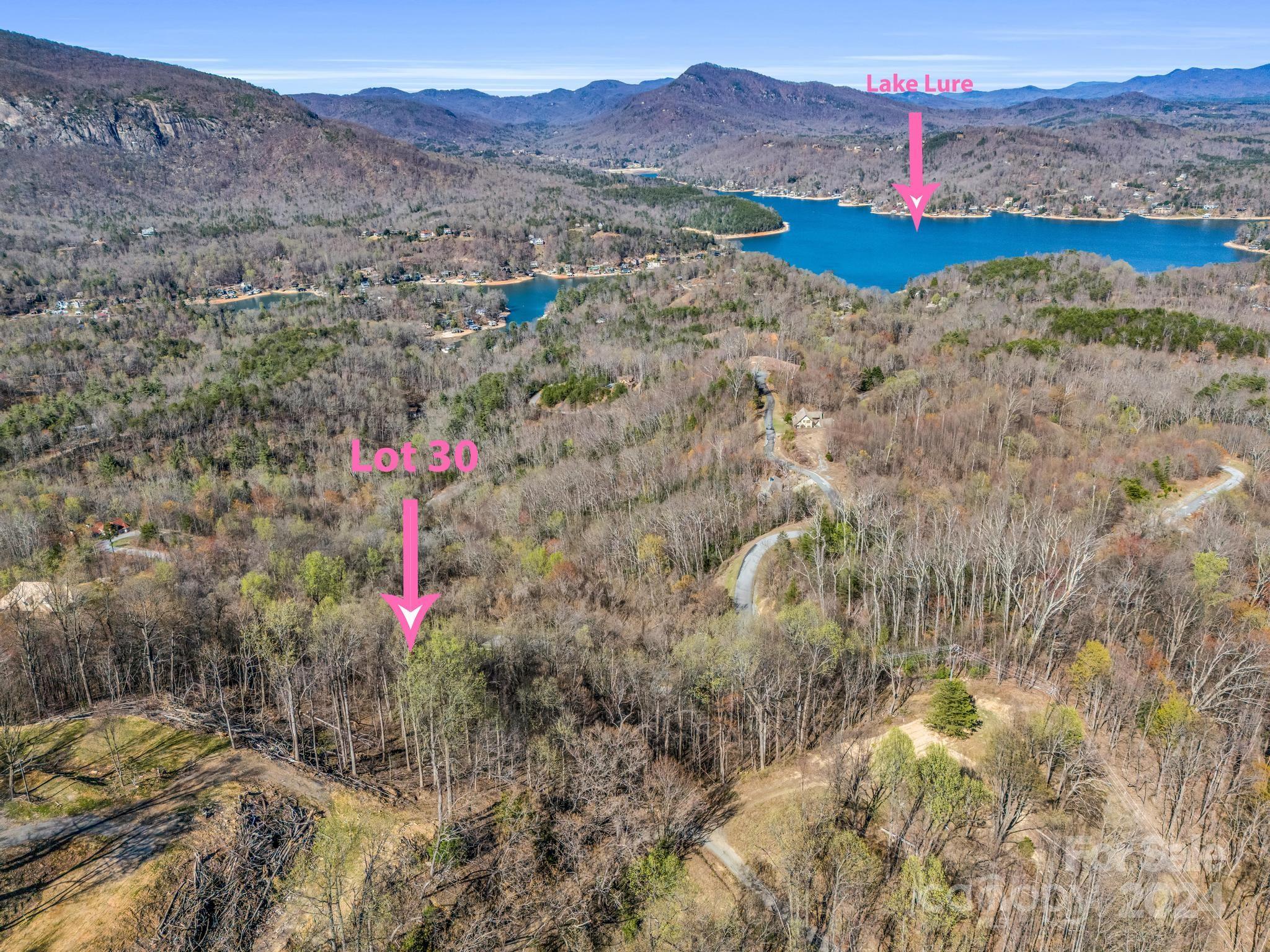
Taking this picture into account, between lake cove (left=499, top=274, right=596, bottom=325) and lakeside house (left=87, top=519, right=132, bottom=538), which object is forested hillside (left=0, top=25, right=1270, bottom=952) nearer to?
lakeside house (left=87, top=519, right=132, bottom=538)

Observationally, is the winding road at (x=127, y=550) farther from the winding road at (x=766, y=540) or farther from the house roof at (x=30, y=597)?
the winding road at (x=766, y=540)

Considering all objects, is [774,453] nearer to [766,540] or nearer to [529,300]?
[766,540]

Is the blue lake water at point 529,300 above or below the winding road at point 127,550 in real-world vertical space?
above

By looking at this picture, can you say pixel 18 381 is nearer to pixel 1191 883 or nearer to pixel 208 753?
pixel 208 753

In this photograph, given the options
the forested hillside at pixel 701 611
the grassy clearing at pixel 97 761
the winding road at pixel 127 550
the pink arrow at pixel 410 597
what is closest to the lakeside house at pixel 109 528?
the winding road at pixel 127 550

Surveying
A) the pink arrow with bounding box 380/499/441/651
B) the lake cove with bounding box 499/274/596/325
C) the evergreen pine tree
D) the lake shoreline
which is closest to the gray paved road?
the evergreen pine tree

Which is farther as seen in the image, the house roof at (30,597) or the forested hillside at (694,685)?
the house roof at (30,597)
